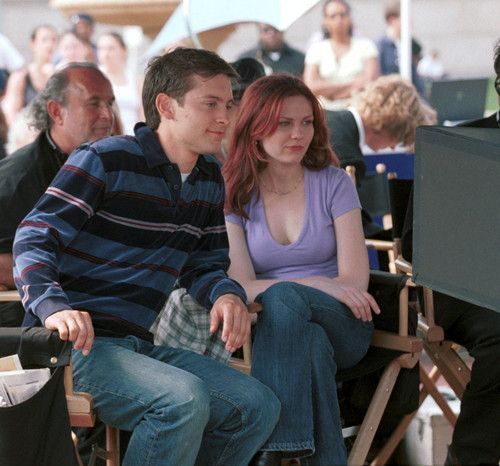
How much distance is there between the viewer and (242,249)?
4.07 m

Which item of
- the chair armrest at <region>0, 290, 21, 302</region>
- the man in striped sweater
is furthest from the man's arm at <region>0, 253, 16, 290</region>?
the man in striped sweater

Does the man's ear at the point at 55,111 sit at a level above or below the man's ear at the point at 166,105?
below

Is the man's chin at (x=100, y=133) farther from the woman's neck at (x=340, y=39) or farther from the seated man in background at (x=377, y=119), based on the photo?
the woman's neck at (x=340, y=39)

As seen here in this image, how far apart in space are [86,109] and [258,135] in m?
0.63

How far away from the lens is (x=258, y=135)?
4.12 meters

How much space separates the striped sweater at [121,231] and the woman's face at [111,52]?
7523mm

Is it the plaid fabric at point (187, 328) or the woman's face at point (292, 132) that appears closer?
the plaid fabric at point (187, 328)

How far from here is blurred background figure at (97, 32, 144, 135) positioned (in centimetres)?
977

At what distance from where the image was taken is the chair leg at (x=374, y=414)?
155 inches

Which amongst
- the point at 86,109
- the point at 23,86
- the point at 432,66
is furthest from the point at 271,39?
the point at 86,109

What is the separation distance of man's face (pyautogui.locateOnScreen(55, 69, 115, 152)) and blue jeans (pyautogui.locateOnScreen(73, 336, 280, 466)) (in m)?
1.00

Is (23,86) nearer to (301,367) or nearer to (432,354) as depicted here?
(432,354)

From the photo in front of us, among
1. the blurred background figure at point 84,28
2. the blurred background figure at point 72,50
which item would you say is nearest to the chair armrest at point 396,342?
the blurred background figure at point 72,50

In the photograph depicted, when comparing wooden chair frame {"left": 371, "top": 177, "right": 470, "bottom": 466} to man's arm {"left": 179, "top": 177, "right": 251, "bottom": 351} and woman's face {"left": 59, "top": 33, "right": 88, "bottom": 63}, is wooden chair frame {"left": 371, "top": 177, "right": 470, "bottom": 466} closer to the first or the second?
man's arm {"left": 179, "top": 177, "right": 251, "bottom": 351}
